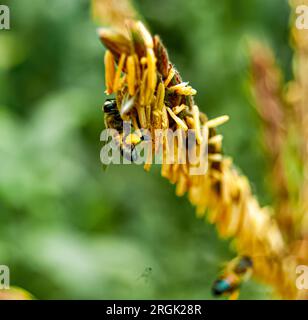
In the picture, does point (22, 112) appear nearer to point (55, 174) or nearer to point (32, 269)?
point (55, 174)

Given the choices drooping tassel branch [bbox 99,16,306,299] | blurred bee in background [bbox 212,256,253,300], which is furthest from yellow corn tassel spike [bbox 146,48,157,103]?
blurred bee in background [bbox 212,256,253,300]

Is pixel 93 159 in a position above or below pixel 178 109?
above

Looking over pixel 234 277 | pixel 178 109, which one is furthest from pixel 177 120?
pixel 234 277

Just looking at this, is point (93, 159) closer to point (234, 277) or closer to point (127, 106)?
point (234, 277)

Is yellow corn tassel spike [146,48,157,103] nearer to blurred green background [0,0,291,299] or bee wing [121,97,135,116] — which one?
bee wing [121,97,135,116]

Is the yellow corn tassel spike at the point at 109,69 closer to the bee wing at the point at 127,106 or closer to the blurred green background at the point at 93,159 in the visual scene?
the bee wing at the point at 127,106
